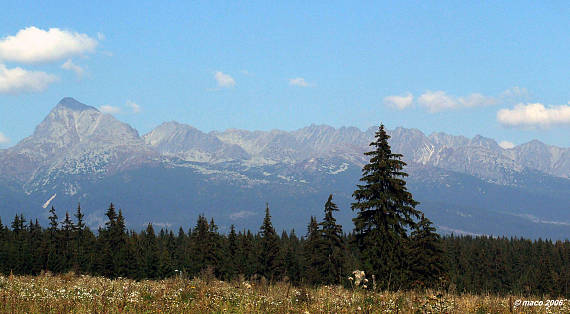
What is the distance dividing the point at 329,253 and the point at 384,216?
96.5ft

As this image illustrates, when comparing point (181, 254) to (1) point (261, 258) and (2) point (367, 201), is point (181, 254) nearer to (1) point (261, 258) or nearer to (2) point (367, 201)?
(1) point (261, 258)

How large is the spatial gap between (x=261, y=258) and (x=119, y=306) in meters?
76.2

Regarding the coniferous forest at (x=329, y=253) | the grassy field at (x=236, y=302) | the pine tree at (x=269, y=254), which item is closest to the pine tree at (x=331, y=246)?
the coniferous forest at (x=329, y=253)

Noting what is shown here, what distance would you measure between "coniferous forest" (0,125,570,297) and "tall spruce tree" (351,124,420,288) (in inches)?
2.6

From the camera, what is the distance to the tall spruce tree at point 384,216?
28.6 m

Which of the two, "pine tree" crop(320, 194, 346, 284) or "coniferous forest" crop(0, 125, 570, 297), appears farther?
"pine tree" crop(320, 194, 346, 284)

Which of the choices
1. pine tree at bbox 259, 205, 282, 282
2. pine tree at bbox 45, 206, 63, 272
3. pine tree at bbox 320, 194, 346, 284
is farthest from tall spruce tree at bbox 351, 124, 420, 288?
pine tree at bbox 45, 206, 63, 272

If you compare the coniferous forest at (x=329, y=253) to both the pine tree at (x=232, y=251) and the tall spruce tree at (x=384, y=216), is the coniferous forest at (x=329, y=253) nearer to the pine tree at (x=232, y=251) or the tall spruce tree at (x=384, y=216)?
the tall spruce tree at (x=384, y=216)

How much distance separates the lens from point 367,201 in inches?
1164

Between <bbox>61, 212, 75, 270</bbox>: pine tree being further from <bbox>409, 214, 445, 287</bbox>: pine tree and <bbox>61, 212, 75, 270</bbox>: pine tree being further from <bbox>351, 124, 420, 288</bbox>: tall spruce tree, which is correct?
<bbox>351, 124, 420, 288</bbox>: tall spruce tree

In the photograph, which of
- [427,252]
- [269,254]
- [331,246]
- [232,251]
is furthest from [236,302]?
[232,251]

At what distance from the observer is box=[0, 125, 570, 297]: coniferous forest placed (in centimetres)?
2891

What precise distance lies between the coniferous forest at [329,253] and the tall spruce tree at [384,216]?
65 millimetres

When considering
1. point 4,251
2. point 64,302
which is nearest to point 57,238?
point 4,251
